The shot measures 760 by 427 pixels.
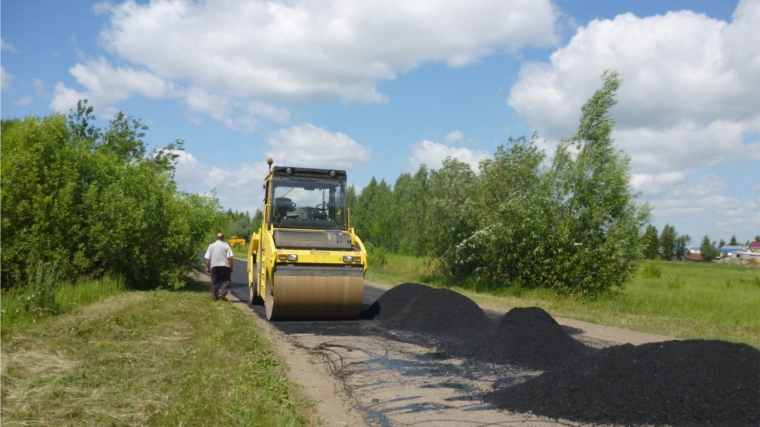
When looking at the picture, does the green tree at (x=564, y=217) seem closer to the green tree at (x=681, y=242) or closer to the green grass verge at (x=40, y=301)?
the green grass verge at (x=40, y=301)

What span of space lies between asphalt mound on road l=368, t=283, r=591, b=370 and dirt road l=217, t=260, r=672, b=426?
1.22 feet

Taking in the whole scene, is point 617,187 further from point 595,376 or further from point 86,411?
point 86,411

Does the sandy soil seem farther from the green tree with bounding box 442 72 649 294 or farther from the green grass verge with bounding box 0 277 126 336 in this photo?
the green tree with bounding box 442 72 649 294

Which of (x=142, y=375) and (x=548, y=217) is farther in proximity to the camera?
(x=548, y=217)

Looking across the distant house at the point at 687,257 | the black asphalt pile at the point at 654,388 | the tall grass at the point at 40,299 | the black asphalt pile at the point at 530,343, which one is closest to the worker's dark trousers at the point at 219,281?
the tall grass at the point at 40,299

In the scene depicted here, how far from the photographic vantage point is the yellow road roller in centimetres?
1146

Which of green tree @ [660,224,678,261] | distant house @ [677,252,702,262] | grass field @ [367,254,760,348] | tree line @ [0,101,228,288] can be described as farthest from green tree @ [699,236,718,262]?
tree line @ [0,101,228,288]

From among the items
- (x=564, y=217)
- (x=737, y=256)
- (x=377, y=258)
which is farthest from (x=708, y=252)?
(x=564, y=217)

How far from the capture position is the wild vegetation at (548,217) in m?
18.8

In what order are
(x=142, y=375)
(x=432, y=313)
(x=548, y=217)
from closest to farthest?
(x=142, y=375) → (x=432, y=313) → (x=548, y=217)

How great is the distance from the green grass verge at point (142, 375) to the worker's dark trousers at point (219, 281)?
3.83 m

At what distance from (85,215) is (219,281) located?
353cm

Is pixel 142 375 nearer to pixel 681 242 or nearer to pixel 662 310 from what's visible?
pixel 662 310

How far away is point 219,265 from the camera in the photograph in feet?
48.8
